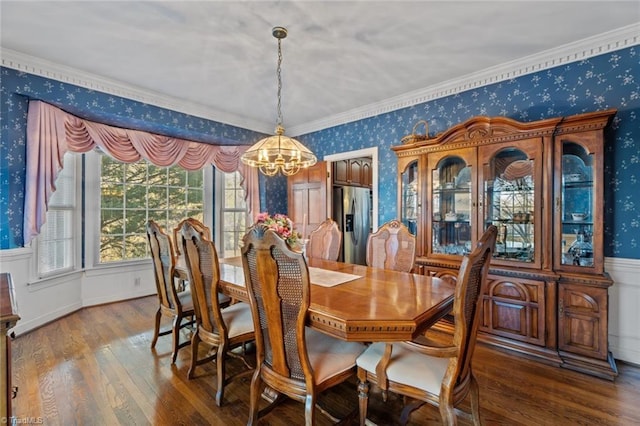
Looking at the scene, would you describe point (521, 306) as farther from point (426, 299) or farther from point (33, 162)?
point (33, 162)

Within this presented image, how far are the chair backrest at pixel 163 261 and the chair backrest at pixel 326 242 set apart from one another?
138cm

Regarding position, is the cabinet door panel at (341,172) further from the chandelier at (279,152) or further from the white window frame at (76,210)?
the white window frame at (76,210)

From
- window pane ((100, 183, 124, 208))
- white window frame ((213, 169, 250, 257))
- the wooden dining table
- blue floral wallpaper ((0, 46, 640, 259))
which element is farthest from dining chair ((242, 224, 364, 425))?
white window frame ((213, 169, 250, 257))

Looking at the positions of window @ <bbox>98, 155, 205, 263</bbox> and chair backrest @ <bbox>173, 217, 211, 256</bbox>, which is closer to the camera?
chair backrest @ <bbox>173, 217, 211, 256</bbox>

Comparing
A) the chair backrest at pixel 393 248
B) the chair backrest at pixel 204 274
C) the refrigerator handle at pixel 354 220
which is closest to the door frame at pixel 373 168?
the refrigerator handle at pixel 354 220

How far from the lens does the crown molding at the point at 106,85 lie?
2832mm

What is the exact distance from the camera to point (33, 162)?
297 centimetres

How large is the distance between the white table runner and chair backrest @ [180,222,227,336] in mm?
655

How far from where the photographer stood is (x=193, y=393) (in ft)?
6.82

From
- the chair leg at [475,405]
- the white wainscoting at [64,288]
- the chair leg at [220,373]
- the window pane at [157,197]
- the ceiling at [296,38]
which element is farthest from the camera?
the window pane at [157,197]

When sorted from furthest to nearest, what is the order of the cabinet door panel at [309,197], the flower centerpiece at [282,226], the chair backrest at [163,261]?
the cabinet door panel at [309,197] < the flower centerpiece at [282,226] < the chair backrest at [163,261]

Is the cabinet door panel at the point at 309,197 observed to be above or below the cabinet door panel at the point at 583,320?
above

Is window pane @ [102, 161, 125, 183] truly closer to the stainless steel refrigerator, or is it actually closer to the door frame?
the door frame

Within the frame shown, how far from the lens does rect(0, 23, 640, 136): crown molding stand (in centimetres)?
254
